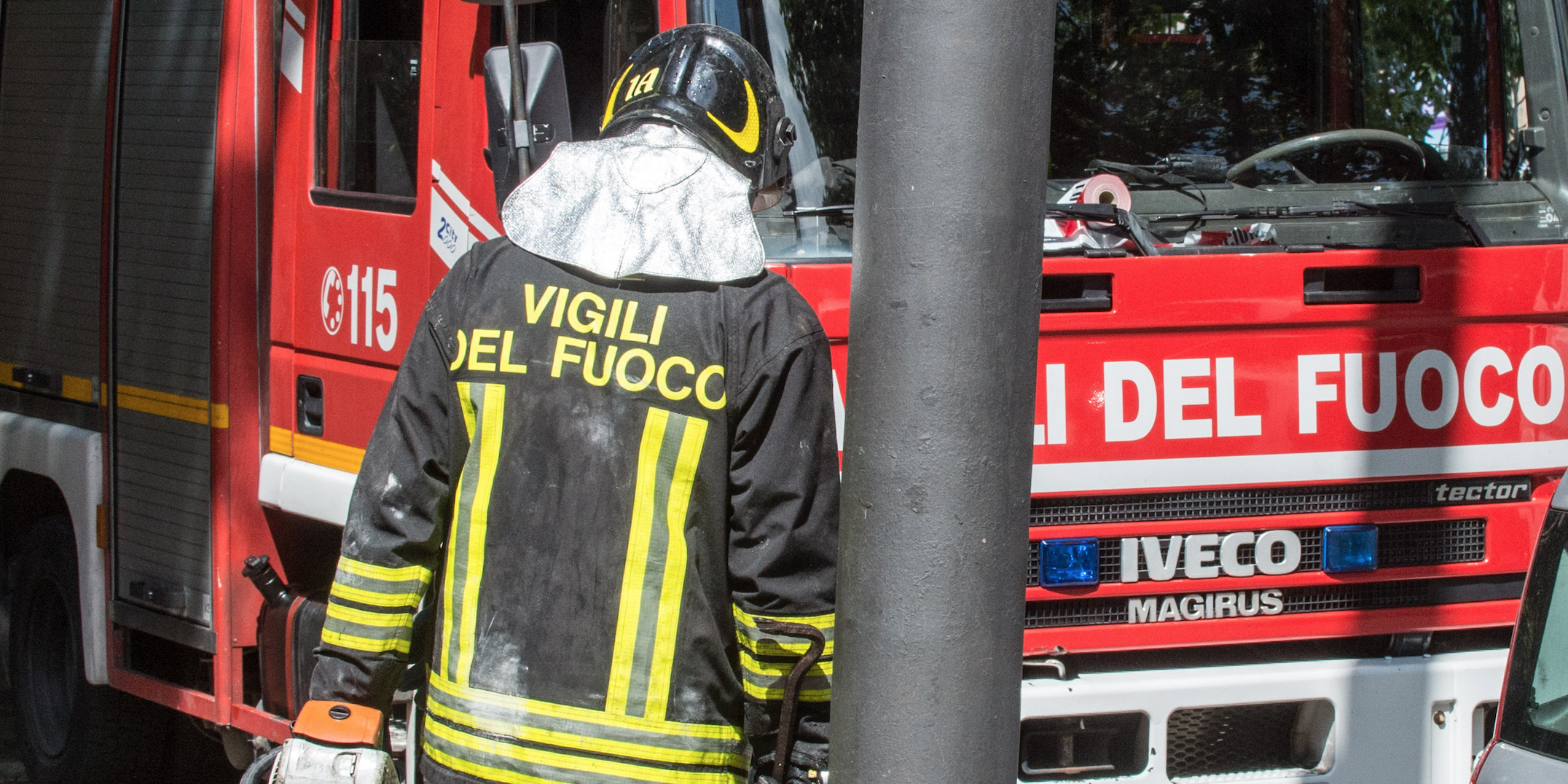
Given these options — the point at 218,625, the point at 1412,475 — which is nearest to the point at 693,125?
the point at 1412,475

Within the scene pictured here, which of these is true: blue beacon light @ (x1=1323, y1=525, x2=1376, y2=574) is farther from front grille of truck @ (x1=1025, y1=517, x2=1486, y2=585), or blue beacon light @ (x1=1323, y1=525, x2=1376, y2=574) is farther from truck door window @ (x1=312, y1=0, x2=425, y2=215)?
truck door window @ (x1=312, y1=0, x2=425, y2=215)

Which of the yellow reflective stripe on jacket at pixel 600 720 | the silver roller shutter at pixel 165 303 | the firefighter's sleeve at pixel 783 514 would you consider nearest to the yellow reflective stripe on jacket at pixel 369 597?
the yellow reflective stripe on jacket at pixel 600 720

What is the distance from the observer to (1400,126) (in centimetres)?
394

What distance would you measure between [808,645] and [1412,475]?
186 centimetres

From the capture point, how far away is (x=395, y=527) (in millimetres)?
2352

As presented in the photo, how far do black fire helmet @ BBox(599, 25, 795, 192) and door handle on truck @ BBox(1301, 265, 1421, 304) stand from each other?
1371 mm

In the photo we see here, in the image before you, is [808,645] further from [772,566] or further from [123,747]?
[123,747]

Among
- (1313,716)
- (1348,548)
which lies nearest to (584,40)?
(1348,548)

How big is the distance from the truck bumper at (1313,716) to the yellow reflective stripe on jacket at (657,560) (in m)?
1.32

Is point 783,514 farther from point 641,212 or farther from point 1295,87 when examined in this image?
point 1295,87

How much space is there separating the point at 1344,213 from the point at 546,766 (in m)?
2.37

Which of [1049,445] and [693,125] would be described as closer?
[693,125]

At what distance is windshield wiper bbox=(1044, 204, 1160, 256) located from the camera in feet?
11.1

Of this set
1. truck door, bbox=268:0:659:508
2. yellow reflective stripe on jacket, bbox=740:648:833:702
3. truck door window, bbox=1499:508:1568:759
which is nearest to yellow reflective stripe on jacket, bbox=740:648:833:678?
yellow reflective stripe on jacket, bbox=740:648:833:702
